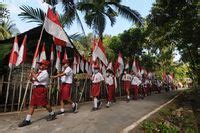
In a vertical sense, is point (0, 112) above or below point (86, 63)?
below

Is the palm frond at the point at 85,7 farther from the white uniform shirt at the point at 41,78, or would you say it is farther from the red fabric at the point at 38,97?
the red fabric at the point at 38,97

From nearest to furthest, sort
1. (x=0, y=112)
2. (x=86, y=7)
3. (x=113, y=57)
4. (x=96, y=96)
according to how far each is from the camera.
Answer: (x=0, y=112) → (x=96, y=96) → (x=86, y=7) → (x=113, y=57)

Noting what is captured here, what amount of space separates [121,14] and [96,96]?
11315 millimetres

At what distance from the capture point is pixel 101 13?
67.7 ft

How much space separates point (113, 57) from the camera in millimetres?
24000

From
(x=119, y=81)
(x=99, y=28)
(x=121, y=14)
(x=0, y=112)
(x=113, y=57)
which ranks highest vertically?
(x=121, y=14)

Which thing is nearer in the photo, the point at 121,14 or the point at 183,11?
the point at 183,11

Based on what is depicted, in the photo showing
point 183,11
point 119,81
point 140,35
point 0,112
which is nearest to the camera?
point 0,112

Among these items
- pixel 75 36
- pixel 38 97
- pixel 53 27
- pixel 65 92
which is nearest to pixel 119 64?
pixel 75 36

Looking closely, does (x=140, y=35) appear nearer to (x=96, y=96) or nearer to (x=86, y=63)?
(x=86, y=63)

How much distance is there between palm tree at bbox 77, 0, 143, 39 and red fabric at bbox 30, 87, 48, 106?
40.1 ft

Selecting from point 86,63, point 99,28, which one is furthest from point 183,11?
point 86,63

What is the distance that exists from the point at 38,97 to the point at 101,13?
44.3ft

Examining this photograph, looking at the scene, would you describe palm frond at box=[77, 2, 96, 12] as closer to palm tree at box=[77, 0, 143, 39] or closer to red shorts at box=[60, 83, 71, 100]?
palm tree at box=[77, 0, 143, 39]
